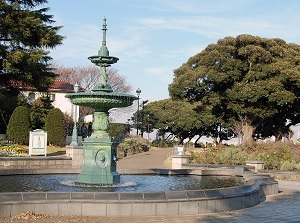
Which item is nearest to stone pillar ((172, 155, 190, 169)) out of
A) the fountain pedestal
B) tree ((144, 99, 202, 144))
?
the fountain pedestal

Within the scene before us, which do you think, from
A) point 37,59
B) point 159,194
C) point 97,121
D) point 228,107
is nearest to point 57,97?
point 228,107

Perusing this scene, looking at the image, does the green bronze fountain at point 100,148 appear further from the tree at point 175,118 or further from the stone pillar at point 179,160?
the tree at point 175,118

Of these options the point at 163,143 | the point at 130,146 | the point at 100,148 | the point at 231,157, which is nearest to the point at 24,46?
the point at 130,146

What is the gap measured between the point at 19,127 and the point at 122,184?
78.3 ft

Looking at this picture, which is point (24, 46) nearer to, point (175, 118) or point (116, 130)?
point (116, 130)

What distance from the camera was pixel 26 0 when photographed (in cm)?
3244

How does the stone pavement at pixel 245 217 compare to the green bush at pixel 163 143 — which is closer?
the stone pavement at pixel 245 217

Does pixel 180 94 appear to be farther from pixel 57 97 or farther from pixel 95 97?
pixel 95 97

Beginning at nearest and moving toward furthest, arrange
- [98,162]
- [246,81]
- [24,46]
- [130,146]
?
[98,162], [24,46], [130,146], [246,81]

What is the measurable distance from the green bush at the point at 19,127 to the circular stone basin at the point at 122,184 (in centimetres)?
1978

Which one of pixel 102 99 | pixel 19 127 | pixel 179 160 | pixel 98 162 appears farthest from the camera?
pixel 19 127

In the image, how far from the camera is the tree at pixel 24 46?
94.7 ft

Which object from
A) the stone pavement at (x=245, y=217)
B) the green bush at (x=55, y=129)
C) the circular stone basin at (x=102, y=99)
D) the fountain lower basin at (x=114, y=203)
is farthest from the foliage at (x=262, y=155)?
the green bush at (x=55, y=129)

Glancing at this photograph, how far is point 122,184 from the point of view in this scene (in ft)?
43.5
